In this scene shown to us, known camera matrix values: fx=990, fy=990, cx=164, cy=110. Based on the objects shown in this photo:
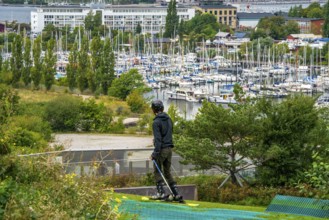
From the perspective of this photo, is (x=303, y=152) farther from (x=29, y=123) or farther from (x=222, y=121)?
(x=29, y=123)

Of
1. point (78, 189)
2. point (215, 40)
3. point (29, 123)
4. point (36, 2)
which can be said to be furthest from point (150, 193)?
point (36, 2)

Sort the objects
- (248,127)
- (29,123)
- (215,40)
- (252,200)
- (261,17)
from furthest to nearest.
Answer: (261,17), (215,40), (29,123), (248,127), (252,200)

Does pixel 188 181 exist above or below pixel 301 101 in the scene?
below

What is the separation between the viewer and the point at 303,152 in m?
9.89

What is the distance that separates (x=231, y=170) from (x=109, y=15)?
244 feet

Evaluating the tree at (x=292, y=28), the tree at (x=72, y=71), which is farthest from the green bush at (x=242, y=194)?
the tree at (x=292, y=28)

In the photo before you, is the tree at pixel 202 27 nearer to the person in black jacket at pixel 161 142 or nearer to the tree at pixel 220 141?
the tree at pixel 220 141

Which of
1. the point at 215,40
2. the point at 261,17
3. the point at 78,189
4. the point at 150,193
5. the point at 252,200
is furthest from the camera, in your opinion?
the point at 261,17

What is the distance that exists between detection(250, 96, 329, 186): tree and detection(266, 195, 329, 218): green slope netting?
157cm

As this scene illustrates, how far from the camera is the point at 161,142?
760cm

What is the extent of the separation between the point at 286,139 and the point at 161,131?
9.11 feet

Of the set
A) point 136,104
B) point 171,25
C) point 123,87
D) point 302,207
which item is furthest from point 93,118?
point 171,25

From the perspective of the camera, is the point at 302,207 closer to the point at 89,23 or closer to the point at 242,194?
the point at 242,194

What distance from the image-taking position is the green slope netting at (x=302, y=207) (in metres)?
7.80
